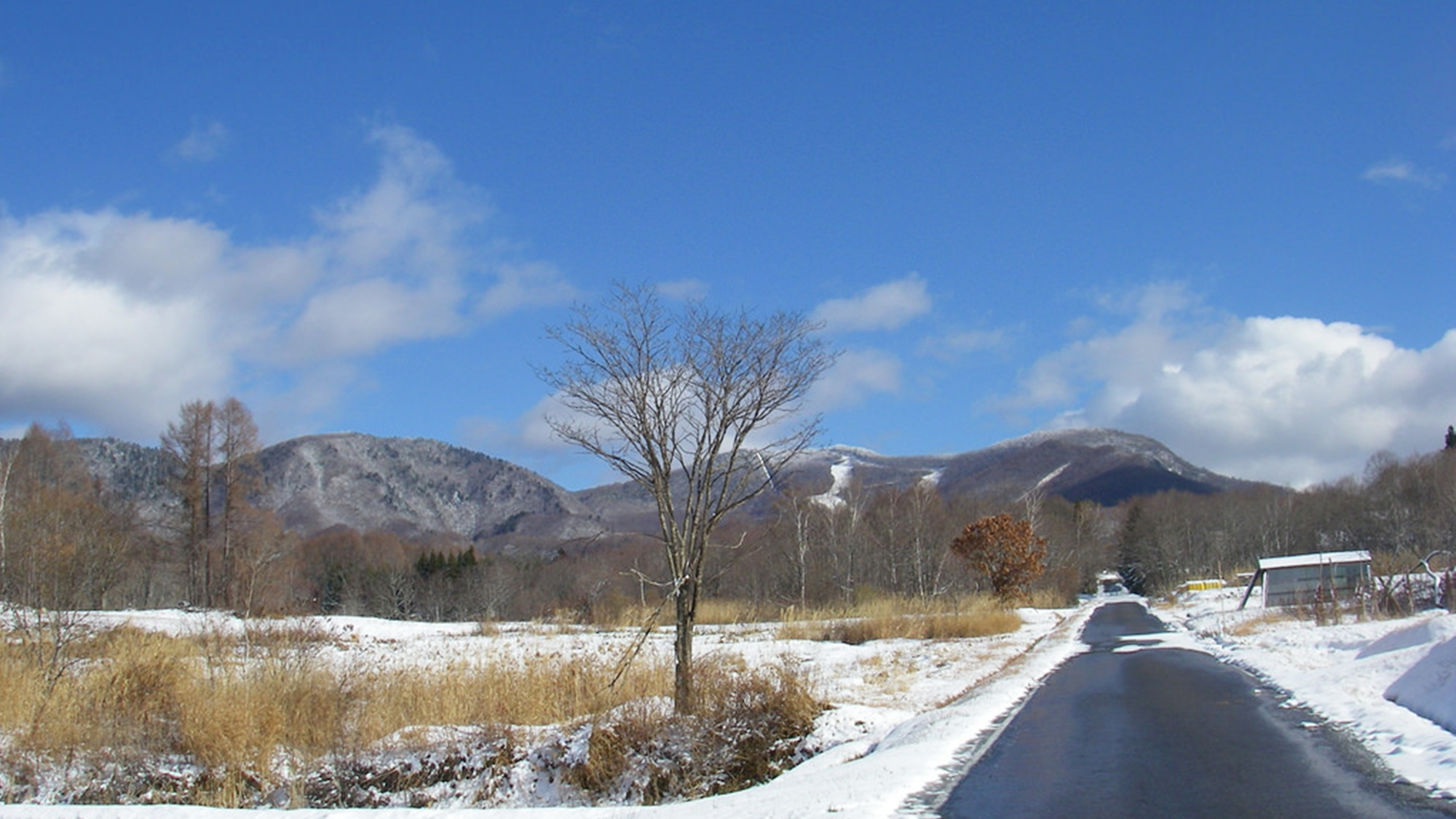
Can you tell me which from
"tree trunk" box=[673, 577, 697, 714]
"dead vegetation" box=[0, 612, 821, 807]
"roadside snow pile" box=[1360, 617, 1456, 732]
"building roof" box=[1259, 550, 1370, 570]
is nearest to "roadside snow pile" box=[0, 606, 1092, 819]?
"dead vegetation" box=[0, 612, 821, 807]

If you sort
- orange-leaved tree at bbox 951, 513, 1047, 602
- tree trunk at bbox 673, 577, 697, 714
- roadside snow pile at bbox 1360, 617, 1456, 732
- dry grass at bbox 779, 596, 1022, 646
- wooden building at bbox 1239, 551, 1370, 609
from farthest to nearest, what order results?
orange-leaved tree at bbox 951, 513, 1047, 602
wooden building at bbox 1239, 551, 1370, 609
dry grass at bbox 779, 596, 1022, 646
tree trunk at bbox 673, 577, 697, 714
roadside snow pile at bbox 1360, 617, 1456, 732

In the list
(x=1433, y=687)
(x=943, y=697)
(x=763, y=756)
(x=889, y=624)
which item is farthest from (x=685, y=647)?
(x=889, y=624)

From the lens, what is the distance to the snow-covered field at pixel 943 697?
898 cm

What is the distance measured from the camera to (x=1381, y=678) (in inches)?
552

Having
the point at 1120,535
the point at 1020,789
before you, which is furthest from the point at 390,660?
the point at 1120,535

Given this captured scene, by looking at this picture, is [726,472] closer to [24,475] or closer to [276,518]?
[276,518]

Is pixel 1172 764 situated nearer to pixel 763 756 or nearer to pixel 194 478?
pixel 763 756

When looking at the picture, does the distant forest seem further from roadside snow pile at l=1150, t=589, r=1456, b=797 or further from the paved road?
roadside snow pile at l=1150, t=589, r=1456, b=797

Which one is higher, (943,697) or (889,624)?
(943,697)

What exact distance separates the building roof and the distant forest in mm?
4345

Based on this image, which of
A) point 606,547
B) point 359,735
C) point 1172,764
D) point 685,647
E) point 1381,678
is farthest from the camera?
point 606,547

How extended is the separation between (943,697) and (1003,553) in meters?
38.0

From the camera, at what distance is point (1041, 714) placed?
13844 millimetres

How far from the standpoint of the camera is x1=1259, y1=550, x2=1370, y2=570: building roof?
138ft
